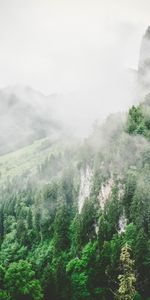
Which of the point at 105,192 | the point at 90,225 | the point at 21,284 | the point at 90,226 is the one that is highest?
the point at 105,192

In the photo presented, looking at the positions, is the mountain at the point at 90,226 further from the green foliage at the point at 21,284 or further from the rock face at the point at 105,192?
the green foliage at the point at 21,284

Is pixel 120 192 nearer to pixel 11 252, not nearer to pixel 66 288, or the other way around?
pixel 66 288

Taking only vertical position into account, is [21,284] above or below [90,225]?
below

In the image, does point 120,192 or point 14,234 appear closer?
point 120,192

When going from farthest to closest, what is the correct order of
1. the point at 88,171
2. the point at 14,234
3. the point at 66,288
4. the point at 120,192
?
1. the point at 14,234
2. the point at 88,171
3. the point at 120,192
4. the point at 66,288

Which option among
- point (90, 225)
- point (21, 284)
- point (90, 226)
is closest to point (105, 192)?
point (90, 225)

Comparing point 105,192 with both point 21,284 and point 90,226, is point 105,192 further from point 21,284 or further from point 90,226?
point 21,284

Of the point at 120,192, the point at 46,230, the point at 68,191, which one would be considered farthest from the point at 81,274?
the point at 68,191

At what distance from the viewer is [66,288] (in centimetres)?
11088

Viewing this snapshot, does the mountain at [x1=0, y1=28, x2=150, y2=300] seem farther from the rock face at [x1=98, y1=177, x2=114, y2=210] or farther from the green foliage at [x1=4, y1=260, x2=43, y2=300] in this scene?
the green foliage at [x1=4, y1=260, x2=43, y2=300]

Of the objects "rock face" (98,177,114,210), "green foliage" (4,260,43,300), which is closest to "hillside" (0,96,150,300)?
"rock face" (98,177,114,210)

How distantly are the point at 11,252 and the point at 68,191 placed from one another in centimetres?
3025

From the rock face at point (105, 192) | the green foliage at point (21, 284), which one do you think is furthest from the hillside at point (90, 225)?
the green foliage at point (21, 284)

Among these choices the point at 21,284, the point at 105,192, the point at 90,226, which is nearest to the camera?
the point at 21,284
